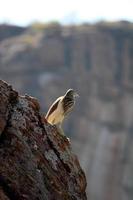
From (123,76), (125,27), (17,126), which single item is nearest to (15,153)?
(17,126)

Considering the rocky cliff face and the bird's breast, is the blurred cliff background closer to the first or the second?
the rocky cliff face

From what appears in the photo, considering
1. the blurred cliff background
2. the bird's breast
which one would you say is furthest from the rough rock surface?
the blurred cliff background

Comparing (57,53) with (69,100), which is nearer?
(69,100)

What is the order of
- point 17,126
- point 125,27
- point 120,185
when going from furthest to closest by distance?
1. point 125,27
2. point 120,185
3. point 17,126

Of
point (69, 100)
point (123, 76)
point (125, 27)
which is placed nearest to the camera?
point (69, 100)

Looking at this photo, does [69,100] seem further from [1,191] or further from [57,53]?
[57,53]

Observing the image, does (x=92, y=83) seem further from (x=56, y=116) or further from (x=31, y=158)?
(x=31, y=158)

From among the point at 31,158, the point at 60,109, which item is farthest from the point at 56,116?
the point at 31,158
